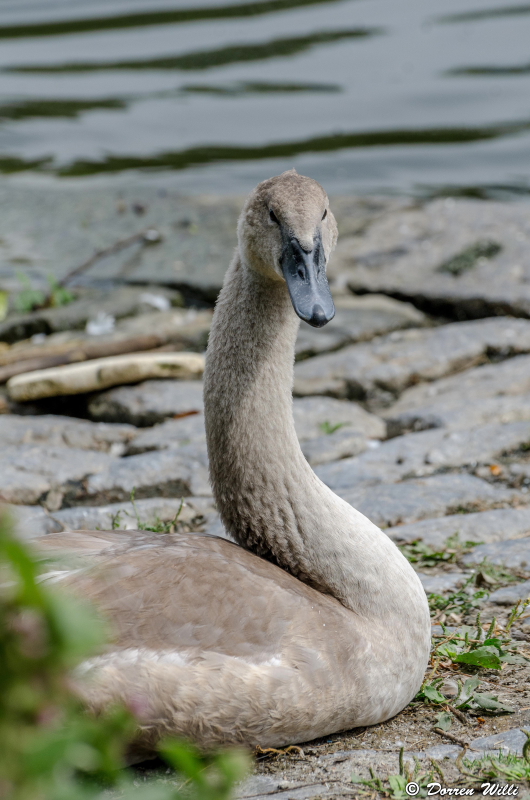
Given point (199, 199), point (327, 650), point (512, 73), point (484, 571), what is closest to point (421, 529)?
point (484, 571)

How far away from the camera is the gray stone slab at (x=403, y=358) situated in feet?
18.9

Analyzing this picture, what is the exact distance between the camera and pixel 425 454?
480cm

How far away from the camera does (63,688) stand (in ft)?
2.83

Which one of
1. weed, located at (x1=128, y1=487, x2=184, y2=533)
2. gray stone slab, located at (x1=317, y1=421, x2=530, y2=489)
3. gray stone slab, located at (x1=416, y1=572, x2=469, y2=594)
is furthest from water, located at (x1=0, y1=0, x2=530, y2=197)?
gray stone slab, located at (x1=416, y1=572, x2=469, y2=594)

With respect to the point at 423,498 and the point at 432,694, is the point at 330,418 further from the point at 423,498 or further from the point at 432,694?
the point at 432,694

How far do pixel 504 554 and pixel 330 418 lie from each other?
1.66 metres

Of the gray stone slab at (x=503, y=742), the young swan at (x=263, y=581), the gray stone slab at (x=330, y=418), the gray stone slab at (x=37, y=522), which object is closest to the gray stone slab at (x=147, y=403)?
the gray stone slab at (x=330, y=418)

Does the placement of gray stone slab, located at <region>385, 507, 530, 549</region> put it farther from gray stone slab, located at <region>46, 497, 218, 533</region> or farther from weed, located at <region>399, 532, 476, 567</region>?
gray stone slab, located at <region>46, 497, 218, 533</region>

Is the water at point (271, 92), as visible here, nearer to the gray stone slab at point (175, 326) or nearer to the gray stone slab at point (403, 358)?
the gray stone slab at point (175, 326)

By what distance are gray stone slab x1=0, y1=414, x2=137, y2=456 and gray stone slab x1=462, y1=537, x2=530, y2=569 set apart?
1.98m

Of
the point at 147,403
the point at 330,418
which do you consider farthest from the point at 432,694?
the point at 147,403

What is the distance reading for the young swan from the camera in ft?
8.37

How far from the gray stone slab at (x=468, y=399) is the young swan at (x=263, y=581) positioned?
220 cm

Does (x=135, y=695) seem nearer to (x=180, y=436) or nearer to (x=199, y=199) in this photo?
(x=180, y=436)
